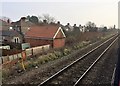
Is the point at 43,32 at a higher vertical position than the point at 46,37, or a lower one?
higher

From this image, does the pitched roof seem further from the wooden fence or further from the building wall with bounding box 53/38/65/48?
the wooden fence

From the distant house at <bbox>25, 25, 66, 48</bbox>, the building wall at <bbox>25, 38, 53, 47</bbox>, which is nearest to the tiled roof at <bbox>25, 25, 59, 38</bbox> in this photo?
the distant house at <bbox>25, 25, 66, 48</bbox>

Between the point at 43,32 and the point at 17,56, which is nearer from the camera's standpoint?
the point at 17,56

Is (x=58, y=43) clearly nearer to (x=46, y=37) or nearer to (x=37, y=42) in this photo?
(x=46, y=37)

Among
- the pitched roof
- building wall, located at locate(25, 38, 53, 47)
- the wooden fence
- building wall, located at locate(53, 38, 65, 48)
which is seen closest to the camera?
the wooden fence

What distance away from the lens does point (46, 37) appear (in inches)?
1332

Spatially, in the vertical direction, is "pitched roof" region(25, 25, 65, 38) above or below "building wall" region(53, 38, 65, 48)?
above

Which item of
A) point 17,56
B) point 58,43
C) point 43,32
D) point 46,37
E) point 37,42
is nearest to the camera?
point 17,56

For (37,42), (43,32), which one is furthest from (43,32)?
(37,42)

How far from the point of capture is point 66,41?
40.5 metres

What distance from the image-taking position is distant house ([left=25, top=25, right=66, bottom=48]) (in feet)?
110

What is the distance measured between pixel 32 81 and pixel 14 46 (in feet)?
81.9

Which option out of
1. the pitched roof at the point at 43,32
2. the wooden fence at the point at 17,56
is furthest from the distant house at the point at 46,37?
the wooden fence at the point at 17,56

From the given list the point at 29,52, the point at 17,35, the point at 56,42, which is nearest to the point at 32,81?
the point at 29,52
